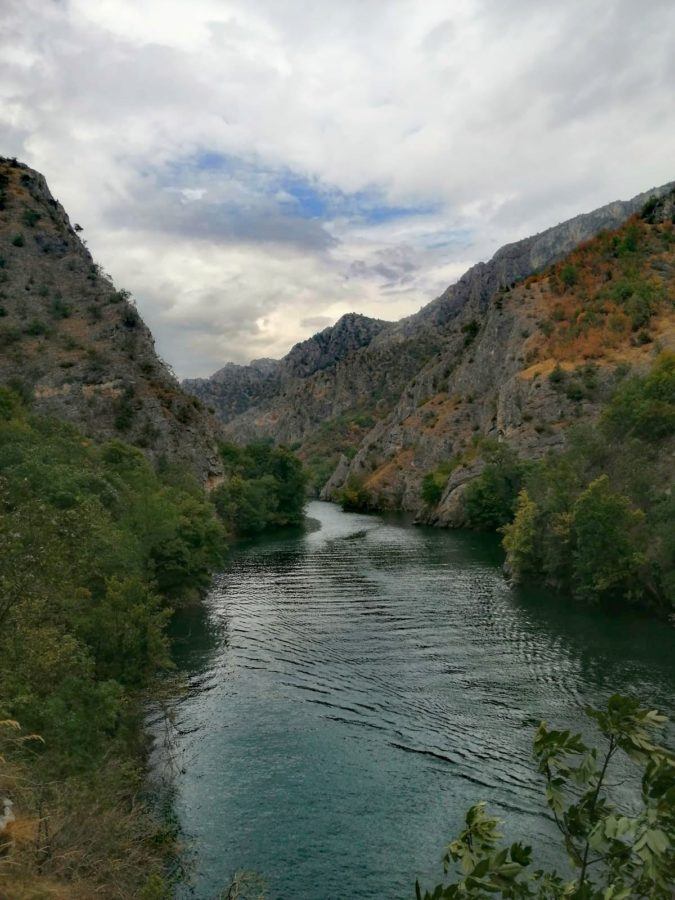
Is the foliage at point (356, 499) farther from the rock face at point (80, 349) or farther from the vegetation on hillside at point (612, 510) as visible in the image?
the vegetation on hillside at point (612, 510)

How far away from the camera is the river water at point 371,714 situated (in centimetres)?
1753

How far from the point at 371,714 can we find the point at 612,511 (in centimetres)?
2420

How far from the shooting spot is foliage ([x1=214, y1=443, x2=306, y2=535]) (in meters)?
91.1

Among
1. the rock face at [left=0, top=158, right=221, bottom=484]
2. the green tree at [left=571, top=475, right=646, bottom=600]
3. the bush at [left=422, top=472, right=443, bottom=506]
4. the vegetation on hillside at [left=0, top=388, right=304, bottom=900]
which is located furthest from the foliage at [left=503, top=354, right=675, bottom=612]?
the rock face at [left=0, top=158, right=221, bottom=484]

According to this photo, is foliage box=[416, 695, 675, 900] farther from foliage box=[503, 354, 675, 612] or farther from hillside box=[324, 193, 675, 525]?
hillside box=[324, 193, 675, 525]

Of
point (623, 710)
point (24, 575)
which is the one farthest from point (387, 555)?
point (623, 710)

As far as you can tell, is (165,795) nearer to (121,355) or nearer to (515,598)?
(515,598)

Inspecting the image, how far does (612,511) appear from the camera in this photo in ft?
137

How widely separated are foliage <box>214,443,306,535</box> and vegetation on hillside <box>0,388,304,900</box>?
1968 inches

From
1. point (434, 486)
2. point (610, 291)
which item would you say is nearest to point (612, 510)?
point (434, 486)

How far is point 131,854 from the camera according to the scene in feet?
47.4

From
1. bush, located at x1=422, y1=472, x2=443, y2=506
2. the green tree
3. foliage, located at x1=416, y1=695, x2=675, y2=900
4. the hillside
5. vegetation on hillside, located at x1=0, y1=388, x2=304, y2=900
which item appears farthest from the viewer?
bush, located at x1=422, y1=472, x2=443, y2=506

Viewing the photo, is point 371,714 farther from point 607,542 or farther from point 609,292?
point 609,292

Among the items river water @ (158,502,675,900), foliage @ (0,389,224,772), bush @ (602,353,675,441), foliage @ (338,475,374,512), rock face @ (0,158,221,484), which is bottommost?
river water @ (158,502,675,900)
